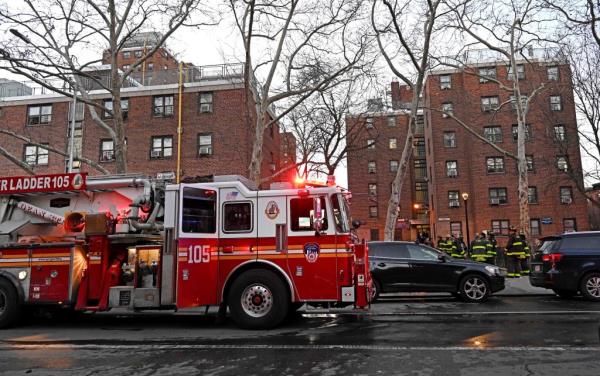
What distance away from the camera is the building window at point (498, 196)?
37.4 metres

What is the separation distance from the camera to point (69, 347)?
714 cm

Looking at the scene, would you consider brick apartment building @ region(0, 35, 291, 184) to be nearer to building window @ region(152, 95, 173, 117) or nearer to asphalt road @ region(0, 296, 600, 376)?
building window @ region(152, 95, 173, 117)

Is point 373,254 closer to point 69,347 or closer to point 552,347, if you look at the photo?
point 552,347

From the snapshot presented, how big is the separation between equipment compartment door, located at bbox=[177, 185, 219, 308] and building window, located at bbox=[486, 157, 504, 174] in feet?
113

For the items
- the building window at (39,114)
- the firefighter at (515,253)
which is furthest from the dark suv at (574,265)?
the building window at (39,114)

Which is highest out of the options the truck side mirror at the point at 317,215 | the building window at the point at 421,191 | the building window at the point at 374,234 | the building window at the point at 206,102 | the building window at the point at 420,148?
the building window at the point at 420,148

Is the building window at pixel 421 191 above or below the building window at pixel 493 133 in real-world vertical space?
below

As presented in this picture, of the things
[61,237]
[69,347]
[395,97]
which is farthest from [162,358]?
[395,97]

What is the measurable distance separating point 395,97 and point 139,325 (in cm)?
4306

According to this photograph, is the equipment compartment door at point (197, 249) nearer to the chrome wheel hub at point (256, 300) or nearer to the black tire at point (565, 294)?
the chrome wheel hub at point (256, 300)

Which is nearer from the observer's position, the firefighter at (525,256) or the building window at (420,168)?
the firefighter at (525,256)

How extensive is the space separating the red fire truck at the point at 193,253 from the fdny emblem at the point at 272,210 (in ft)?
0.06

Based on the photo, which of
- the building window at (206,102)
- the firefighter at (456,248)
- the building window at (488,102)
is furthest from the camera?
the building window at (488,102)

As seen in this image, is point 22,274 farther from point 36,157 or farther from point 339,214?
point 36,157
